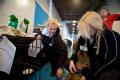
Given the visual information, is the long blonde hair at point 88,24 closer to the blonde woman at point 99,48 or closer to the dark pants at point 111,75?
the blonde woman at point 99,48

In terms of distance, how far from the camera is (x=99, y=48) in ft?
4.96

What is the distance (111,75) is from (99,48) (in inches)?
8.7

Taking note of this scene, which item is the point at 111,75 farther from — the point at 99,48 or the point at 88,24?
the point at 88,24

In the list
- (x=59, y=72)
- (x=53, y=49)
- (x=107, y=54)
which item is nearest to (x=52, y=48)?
(x=53, y=49)

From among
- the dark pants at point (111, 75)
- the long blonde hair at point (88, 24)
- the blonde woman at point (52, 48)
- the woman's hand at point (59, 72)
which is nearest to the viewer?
the dark pants at point (111, 75)

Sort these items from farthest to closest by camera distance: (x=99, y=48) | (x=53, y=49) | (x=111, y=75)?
(x=53, y=49)
(x=99, y=48)
(x=111, y=75)

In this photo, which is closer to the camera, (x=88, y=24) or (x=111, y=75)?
(x=111, y=75)

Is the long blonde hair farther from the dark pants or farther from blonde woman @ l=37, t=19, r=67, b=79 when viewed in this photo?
blonde woman @ l=37, t=19, r=67, b=79

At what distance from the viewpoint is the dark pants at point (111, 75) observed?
1.37m

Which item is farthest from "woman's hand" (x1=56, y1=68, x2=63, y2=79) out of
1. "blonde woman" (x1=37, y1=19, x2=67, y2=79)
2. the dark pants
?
the dark pants

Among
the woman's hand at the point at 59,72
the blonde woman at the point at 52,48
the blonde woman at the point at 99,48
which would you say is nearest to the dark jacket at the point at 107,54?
the blonde woman at the point at 99,48

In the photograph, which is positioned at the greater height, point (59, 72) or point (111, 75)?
point (111, 75)

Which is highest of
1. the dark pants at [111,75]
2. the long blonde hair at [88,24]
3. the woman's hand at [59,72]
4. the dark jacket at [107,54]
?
the long blonde hair at [88,24]

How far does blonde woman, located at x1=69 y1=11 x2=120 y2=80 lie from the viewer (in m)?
1.44
